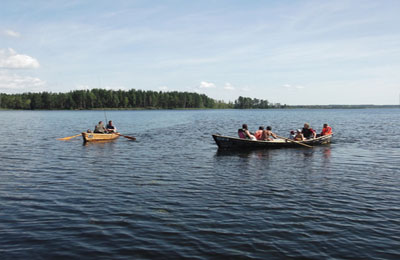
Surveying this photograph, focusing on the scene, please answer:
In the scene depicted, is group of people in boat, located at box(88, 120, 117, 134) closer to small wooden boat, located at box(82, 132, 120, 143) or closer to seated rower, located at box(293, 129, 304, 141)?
small wooden boat, located at box(82, 132, 120, 143)

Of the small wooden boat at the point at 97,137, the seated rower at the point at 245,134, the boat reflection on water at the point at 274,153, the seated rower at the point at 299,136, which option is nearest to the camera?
the boat reflection on water at the point at 274,153

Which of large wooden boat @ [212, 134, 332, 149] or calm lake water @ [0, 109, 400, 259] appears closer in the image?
calm lake water @ [0, 109, 400, 259]

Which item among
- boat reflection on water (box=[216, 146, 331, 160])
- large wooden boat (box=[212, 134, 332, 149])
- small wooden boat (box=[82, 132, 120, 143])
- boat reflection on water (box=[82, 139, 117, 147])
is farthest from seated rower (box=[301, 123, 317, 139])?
small wooden boat (box=[82, 132, 120, 143])

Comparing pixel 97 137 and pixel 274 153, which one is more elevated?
pixel 97 137

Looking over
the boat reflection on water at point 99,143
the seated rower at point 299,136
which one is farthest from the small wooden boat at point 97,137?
the seated rower at point 299,136

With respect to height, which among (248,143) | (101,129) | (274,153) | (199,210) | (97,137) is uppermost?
(101,129)

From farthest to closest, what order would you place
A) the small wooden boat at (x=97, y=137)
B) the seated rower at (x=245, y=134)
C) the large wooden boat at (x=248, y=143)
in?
the small wooden boat at (x=97, y=137) < the seated rower at (x=245, y=134) < the large wooden boat at (x=248, y=143)

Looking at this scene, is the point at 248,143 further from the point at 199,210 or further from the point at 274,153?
the point at 199,210

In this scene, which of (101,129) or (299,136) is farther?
(101,129)

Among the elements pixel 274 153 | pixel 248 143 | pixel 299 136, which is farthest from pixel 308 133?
pixel 248 143

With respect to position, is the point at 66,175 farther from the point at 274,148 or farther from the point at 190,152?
the point at 274,148

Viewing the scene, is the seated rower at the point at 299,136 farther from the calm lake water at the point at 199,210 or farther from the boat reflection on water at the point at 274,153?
the calm lake water at the point at 199,210

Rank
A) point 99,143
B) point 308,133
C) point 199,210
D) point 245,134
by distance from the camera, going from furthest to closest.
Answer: point 99,143 < point 308,133 < point 245,134 < point 199,210

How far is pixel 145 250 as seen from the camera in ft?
25.7
